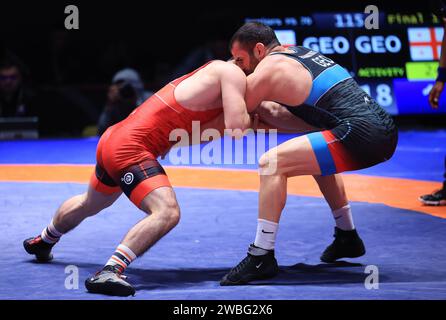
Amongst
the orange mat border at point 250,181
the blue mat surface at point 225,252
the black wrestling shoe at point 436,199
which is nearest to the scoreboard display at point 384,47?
the orange mat border at point 250,181

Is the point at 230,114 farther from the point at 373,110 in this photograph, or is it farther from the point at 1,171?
the point at 1,171

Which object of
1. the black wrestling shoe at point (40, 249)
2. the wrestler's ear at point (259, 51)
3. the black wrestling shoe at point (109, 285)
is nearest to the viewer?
the black wrestling shoe at point (109, 285)

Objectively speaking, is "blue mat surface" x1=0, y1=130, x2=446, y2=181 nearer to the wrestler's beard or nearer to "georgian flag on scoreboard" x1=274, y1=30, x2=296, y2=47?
"georgian flag on scoreboard" x1=274, y1=30, x2=296, y2=47

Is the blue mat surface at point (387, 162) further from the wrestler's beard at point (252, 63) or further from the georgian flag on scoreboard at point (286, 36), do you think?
the wrestler's beard at point (252, 63)

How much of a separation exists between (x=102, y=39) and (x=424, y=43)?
4.35 m

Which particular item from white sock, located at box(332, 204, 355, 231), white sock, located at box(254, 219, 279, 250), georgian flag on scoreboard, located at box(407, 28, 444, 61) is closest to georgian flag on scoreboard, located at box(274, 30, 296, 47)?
georgian flag on scoreboard, located at box(407, 28, 444, 61)

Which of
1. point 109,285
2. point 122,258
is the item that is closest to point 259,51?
point 122,258

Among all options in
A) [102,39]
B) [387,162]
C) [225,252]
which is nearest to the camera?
[225,252]

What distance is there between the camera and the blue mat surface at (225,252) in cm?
412

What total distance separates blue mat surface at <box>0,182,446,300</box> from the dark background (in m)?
4.44

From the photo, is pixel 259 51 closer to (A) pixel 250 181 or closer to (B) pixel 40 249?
(B) pixel 40 249

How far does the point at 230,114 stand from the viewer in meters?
4.36

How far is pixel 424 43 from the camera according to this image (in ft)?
35.3

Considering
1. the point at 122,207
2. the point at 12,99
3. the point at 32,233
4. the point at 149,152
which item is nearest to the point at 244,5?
the point at 12,99
